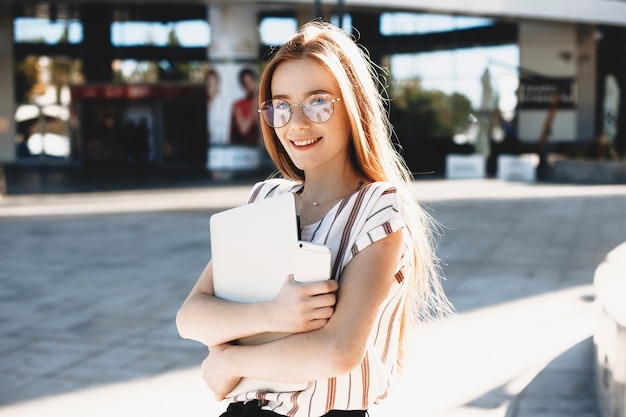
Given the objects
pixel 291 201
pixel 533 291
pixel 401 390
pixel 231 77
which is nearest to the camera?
pixel 291 201

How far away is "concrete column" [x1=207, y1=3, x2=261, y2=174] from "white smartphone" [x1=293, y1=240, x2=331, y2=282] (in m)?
21.4

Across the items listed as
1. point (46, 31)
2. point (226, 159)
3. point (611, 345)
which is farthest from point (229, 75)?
point (611, 345)

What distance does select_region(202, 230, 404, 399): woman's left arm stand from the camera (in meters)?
1.63

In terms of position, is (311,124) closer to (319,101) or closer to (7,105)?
(319,101)

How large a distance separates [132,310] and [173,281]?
1.31 m

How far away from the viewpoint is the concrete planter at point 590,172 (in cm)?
2047

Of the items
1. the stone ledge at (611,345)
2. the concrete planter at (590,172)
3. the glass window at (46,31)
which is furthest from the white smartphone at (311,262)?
the glass window at (46,31)

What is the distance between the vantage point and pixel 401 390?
4.69 metres

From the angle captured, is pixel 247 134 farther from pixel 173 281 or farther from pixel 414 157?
pixel 173 281

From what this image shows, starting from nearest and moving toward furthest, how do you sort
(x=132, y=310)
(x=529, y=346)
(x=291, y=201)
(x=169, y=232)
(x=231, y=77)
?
1. (x=291, y=201)
2. (x=529, y=346)
3. (x=132, y=310)
4. (x=169, y=232)
5. (x=231, y=77)

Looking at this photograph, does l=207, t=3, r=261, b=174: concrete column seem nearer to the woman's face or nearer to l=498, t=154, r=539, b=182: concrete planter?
l=498, t=154, r=539, b=182: concrete planter

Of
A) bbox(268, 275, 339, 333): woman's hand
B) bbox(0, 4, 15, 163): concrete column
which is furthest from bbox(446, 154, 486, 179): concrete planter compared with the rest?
bbox(268, 275, 339, 333): woman's hand

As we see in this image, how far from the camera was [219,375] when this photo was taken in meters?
1.77

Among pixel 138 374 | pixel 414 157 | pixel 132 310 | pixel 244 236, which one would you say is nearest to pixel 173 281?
pixel 132 310
